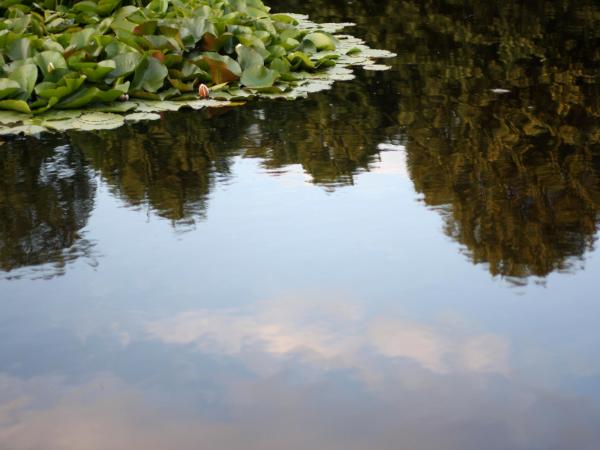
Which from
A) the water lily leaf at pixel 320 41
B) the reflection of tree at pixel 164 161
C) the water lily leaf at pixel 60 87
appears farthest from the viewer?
the water lily leaf at pixel 320 41

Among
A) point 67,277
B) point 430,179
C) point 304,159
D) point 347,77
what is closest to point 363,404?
point 67,277

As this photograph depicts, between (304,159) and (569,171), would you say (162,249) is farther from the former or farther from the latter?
(569,171)

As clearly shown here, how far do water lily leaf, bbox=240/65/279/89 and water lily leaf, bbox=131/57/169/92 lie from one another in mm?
451

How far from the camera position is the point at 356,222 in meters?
3.50

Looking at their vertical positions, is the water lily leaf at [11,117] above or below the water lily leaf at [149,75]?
below

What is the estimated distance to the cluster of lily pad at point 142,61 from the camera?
16.3 feet

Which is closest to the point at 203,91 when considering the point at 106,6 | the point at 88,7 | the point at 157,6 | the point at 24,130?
the point at 24,130

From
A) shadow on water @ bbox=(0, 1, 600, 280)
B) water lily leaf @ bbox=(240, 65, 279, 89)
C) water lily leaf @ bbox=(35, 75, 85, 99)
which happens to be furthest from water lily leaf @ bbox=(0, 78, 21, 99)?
water lily leaf @ bbox=(240, 65, 279, 89)

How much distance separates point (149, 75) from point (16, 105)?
2.44ft

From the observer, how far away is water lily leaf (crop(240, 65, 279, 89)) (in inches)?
214

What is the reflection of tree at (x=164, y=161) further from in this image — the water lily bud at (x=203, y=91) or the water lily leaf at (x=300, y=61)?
the water lily leaf at (x=300, y=61)

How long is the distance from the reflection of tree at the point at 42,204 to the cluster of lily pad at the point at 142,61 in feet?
1.40

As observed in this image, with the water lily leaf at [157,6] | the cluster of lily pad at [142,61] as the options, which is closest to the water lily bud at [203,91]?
the cluster of lily pad at [142,61]

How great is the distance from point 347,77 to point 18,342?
3445mm
